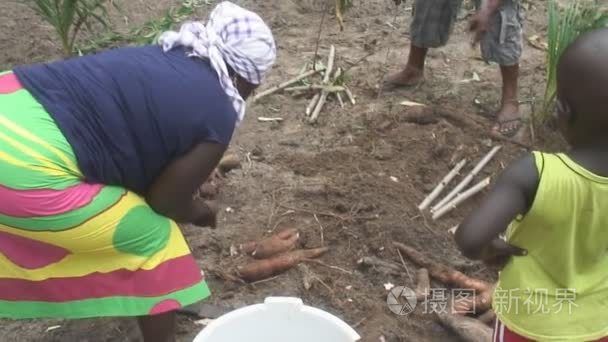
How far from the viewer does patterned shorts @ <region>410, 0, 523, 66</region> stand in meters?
3.56

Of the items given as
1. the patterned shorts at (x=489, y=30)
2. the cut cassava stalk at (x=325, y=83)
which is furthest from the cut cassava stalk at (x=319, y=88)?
the patterned shorts at (x=489, y=30)

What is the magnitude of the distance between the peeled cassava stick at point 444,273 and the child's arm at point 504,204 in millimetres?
1138

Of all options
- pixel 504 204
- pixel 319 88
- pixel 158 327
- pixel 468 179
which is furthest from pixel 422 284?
pixel 319 88

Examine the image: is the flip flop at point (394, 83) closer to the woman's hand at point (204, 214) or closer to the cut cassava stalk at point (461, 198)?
the cut cassava stalk at point (461, 198)

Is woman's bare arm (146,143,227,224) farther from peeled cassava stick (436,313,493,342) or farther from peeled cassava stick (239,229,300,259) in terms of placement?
peeled cassava stick (436,313,493,342)

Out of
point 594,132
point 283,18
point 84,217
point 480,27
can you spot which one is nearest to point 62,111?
point 84,217

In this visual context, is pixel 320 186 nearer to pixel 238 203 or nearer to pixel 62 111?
pixel 238 203

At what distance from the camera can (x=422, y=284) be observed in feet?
8.76

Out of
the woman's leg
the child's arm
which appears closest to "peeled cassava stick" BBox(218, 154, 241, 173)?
the woman's leg

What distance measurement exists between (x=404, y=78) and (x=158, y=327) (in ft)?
7.19

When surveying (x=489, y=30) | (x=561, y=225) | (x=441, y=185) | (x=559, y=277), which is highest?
(x=561, y=225)

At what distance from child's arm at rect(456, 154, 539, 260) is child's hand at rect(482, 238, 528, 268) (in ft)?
0.25

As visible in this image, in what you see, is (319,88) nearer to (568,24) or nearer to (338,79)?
(338,79)

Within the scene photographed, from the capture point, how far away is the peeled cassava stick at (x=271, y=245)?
9.22ft
